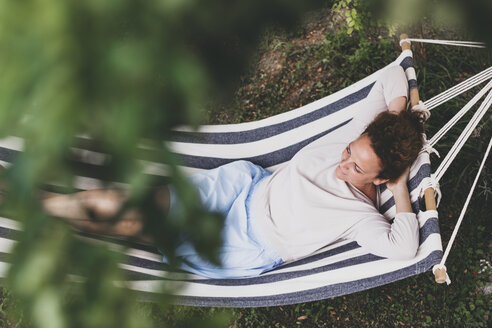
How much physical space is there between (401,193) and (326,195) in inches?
14.6

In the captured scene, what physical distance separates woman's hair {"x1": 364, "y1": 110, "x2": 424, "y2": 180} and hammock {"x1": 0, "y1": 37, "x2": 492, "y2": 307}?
0.22 ft

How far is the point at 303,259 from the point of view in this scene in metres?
2.17

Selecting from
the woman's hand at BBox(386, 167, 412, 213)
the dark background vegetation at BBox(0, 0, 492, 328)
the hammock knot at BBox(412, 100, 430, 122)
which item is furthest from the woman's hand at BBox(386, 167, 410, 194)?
the dark background vegetation at BBox(0, 0, 492, 328)

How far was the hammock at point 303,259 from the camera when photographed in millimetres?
1824

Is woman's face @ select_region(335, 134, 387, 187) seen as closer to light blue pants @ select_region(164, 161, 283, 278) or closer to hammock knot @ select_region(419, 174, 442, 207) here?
hammock knot @ select_region(419, 174, 442, 207)

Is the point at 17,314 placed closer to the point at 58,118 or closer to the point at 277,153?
the point at 58,118

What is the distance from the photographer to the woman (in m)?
1.93

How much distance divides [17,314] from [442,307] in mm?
2457

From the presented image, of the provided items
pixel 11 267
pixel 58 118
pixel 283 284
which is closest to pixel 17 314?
pixel 11 267

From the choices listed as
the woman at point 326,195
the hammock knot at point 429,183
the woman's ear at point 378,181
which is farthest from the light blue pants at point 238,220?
the hammock knot at point 429,183

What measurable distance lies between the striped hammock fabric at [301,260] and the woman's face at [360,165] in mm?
158

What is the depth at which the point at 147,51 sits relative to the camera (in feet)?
1.26

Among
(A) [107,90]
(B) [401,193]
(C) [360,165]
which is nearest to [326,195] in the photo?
(C) [360,165]

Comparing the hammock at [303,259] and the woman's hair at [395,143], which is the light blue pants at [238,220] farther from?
the woman's hair at [395,143]
